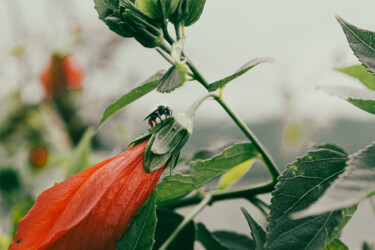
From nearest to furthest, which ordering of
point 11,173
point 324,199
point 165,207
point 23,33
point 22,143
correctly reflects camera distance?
point 324,199
point 165,207
point 11,173
point 22,143
point 23,33

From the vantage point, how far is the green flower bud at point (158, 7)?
0.19m

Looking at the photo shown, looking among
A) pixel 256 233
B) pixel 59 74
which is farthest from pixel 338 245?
pixel 59 74

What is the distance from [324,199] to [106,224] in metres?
0.10

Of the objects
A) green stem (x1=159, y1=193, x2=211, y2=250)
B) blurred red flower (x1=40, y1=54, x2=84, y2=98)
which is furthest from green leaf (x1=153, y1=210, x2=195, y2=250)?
blurred red flower (x1=40, y1=54, x2=84, y2=98)

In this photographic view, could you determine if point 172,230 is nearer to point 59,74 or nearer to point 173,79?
point 173,79

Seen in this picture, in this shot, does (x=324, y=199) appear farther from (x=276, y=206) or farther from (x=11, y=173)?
(x=11, y=173)

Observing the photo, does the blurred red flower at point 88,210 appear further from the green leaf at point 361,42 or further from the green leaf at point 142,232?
the green leaf at point 361,42

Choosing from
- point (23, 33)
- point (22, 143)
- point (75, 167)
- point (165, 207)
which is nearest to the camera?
point (165, 207)

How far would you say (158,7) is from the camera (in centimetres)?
19

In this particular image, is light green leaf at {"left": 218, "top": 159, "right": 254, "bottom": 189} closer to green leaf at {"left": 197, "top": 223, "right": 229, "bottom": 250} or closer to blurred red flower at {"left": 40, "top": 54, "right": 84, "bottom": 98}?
green leaf at {"left": 197, "top": 223, "right": 229, "bottom": 250}

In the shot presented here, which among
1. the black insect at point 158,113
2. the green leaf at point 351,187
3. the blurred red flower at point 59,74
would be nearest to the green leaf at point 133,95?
the black insect at point 158,113

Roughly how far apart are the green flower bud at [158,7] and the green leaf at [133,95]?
3 centimetres

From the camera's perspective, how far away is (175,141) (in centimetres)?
20

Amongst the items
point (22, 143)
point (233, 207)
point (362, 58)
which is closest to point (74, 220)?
point (362, 58)
